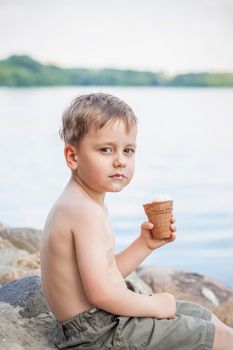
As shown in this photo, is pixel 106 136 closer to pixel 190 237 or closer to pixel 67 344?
pixel 67 344

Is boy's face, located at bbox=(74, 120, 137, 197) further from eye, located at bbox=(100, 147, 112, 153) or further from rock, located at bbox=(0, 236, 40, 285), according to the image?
rock, located at bbox=(0, 236, 40, 285)

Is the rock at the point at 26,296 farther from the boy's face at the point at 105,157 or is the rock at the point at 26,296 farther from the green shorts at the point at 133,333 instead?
the boy's face at the point at 105,157

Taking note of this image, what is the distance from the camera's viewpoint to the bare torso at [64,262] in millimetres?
2266

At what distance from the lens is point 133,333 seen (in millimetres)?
2266

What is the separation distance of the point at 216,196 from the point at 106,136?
6.62 m

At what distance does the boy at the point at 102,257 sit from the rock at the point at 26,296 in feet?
1.12

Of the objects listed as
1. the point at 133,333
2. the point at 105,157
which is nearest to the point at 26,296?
the point at 133,333

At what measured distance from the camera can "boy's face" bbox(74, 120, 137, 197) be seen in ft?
7.46

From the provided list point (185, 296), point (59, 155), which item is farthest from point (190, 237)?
point (59, 155)

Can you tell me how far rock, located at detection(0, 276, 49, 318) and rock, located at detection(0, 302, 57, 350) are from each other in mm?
31

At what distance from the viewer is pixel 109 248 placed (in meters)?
2.33

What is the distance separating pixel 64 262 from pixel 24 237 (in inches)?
101

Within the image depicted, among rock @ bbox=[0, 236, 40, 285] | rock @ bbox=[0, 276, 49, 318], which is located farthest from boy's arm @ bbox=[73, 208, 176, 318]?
rock @ bbox=[0, 236, 40, 285]

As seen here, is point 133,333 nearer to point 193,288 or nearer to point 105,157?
point 105,157
